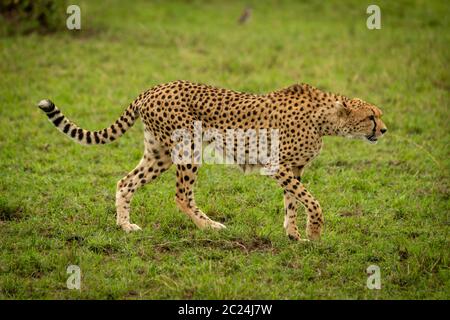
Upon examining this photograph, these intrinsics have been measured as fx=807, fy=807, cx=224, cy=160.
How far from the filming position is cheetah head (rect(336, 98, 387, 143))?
20.4ft

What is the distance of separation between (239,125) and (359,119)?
0.93 metres

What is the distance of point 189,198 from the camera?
644cm

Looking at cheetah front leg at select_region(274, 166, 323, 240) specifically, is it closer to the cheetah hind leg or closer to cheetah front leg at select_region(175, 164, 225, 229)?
cheetah front leg at select_region(175, 164, 225, 229)

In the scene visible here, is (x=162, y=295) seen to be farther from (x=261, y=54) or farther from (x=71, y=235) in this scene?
(x=261, y=54)

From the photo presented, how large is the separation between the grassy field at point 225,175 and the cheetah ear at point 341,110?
3.05ft

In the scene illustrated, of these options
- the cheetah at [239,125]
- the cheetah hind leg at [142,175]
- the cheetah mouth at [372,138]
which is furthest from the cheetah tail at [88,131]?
the cheetah mouth at [372,138]

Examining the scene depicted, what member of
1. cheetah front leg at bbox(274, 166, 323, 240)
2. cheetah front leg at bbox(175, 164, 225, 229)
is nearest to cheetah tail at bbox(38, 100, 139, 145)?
cheetah front leg at bbox(175, 164, 225, 229)

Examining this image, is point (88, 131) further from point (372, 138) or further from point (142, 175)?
point (372, 138)

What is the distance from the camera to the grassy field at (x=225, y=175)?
18.1ft

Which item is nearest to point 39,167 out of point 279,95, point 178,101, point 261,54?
point 178,101

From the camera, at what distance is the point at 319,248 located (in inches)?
233

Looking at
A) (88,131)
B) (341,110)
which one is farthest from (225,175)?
(341,110)

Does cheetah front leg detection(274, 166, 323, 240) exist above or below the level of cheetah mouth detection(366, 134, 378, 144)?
below

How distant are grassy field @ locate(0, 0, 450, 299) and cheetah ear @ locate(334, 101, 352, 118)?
3.05 feet
